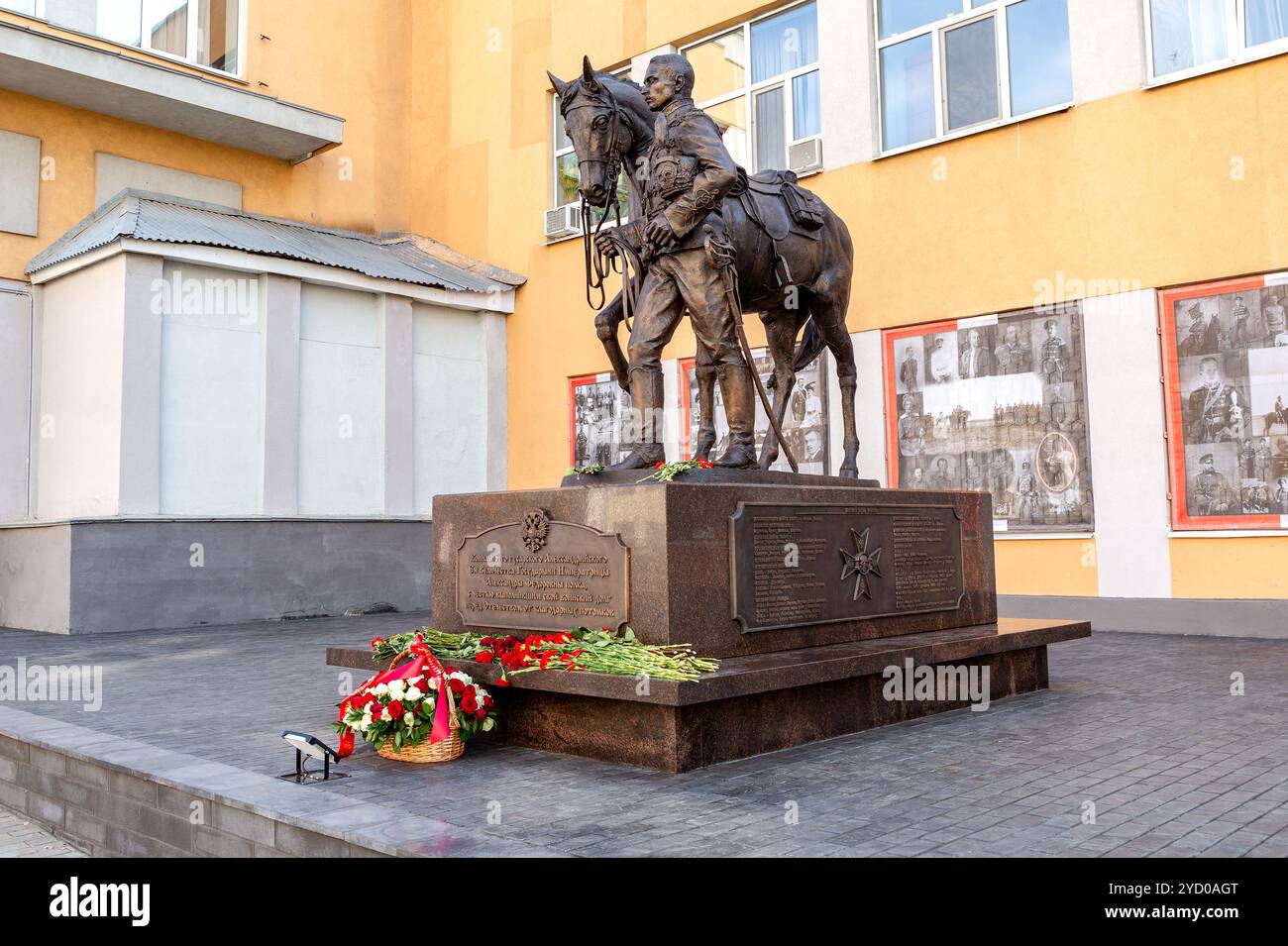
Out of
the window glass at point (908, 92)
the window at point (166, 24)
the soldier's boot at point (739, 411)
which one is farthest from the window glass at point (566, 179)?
the soldier's boot at point (739, 411)

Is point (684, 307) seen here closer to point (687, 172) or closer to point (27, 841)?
point (687, 172)

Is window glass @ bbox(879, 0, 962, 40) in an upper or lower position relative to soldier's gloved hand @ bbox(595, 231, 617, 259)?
upper

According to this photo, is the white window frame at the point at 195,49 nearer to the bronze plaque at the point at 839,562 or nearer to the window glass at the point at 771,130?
the window glass at the point at 771,130

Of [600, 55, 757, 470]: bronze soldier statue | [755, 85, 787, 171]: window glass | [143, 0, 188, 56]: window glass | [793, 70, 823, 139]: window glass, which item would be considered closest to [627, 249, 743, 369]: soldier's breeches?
[600, 55, 757, 470]: bronze soldier statue

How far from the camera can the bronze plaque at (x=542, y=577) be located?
6.05 metres

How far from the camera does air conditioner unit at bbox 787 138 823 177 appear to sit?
15.1 meters

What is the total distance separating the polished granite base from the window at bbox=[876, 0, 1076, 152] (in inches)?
343

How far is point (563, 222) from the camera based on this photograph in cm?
1828

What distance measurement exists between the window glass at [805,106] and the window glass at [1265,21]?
5.48m

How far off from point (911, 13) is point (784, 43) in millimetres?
2169

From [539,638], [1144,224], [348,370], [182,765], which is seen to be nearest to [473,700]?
[539,638]

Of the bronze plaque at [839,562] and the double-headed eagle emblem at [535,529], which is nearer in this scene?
the bronze plaque at [839,562]

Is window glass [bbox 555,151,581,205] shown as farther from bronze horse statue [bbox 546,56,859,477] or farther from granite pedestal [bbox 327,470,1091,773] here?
granite pedestal [bbox 327,470,1091,773]
